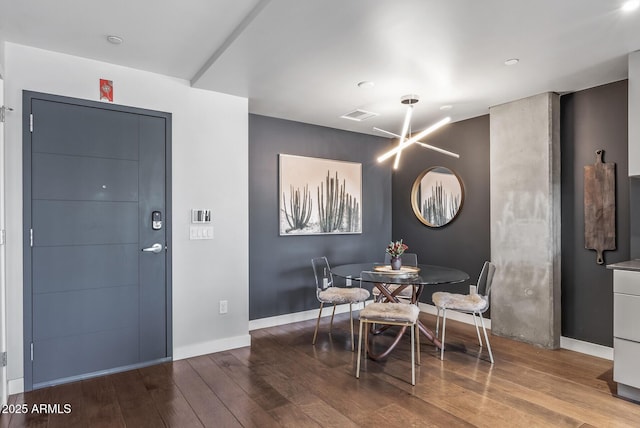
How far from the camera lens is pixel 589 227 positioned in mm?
3463

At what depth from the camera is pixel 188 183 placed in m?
3.46

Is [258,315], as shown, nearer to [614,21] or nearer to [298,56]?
[298,56]

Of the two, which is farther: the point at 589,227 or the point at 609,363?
the point at 589,227

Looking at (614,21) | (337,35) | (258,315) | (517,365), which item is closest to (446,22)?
(337,35)

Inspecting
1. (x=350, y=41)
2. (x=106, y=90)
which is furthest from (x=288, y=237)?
(x=350, y=41)

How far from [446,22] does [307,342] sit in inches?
120

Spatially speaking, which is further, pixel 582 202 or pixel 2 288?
pixel 582 202

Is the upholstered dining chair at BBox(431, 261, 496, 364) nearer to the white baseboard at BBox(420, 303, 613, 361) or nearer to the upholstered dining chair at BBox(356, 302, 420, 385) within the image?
the upholstered dining chair at BBox(356, 302, 420, 385)

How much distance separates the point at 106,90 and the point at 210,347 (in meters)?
2.44

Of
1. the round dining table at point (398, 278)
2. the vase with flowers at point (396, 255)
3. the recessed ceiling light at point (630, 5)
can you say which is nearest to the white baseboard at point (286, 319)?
the round dining table at point (398, 278)

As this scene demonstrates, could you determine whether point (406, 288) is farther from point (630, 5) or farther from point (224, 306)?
point (630, 5)

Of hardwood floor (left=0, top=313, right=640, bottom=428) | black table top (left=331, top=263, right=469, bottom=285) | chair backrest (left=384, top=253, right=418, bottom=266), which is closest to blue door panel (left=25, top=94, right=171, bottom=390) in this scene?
hardwood floor (left=0, top=313, right=640, bottom=428)

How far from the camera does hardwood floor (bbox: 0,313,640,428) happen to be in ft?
7.70

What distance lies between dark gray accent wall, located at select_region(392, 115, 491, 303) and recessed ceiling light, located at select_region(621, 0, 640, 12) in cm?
215
